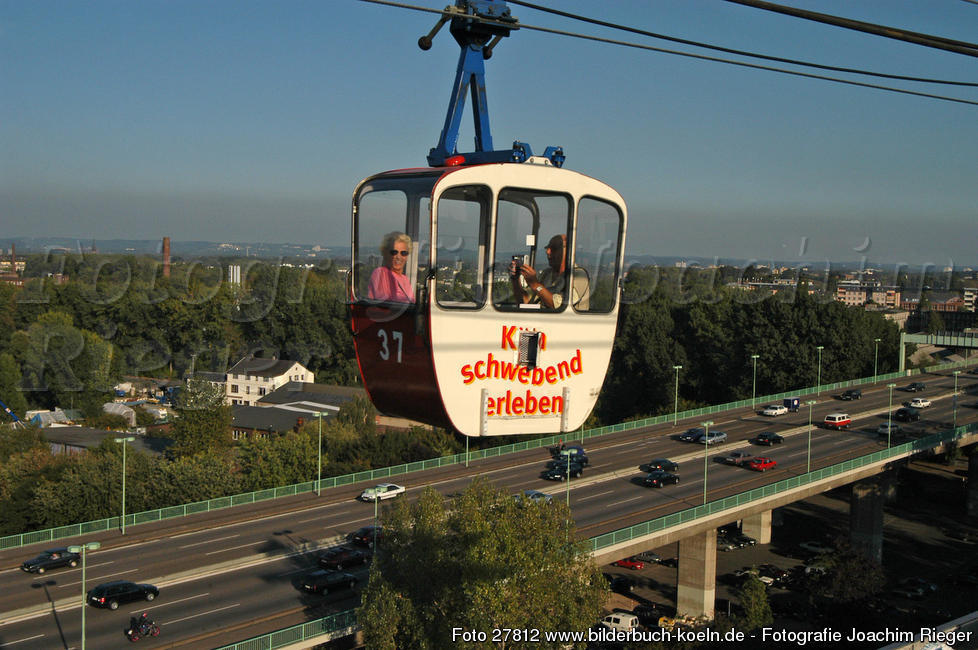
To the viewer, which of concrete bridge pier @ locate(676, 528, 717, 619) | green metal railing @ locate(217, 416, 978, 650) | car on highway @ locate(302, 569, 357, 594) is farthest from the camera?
concrete bridge pier @ locate(676, 528, 717, 619)

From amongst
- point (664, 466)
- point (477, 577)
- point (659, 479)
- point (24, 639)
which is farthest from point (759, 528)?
point (24, 639)

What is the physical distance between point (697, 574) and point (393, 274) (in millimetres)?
26918

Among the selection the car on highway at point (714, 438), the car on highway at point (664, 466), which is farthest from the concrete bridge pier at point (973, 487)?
the car on highway at point (664, 466)

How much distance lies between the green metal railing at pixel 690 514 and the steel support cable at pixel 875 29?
1482 centimetres

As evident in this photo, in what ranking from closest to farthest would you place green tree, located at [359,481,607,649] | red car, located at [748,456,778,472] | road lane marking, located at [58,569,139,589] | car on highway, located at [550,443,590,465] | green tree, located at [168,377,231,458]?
1. green tree, located at [359,481,607,649]
2. road lane marking, located at [58,569,139,589]
3. red car, located at [748,456,778,472]
4. car on highway, located at [550,443,590,465]
5. green tree, located at [168,377,231,458]

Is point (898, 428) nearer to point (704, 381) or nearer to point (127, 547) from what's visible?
point (704, 381)

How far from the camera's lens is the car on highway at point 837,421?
41675 mm

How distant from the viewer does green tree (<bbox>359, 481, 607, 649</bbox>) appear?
685 inches

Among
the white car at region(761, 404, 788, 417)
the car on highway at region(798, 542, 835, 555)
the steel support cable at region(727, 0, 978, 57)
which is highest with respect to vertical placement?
the steel support cable at region(727, 0, 978, 57)

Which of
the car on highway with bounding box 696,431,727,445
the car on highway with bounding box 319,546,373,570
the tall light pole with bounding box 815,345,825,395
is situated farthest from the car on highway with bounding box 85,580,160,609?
the tall light pole with bounding box 815,345,825,395

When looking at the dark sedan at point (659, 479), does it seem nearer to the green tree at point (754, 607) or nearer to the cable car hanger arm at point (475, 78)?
the green tree at point (754, 607)

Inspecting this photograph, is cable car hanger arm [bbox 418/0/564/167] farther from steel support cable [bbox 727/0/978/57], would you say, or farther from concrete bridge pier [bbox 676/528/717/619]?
concrete bridge pier [bbox 676/528/717/619]

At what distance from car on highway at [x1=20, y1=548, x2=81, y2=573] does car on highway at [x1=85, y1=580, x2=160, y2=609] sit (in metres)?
3.49

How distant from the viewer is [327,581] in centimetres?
2180
